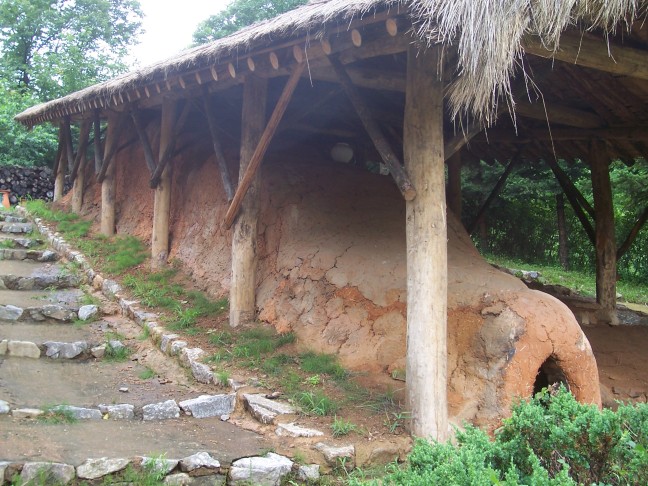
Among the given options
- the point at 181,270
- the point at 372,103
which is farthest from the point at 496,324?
the point at 181,270

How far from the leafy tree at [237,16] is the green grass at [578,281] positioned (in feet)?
32.6

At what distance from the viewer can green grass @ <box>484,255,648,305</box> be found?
41.0ft

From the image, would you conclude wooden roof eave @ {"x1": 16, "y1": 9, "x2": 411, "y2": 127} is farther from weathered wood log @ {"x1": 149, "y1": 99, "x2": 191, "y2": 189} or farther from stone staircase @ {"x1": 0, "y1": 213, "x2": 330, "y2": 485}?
stone staircase @ {"x1": 0, "y1": 213, "x2": 330, "y2": 485}

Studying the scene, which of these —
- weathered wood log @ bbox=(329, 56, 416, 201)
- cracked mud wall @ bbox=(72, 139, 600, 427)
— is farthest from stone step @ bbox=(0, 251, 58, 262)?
weathered wood log @ bbox=(329, 56, 416, 201)

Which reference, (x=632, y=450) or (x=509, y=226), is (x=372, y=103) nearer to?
(x=632, y=450)

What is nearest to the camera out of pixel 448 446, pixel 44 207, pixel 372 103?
pixel 448 446

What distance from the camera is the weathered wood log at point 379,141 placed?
4.39 metres

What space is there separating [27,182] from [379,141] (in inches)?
576

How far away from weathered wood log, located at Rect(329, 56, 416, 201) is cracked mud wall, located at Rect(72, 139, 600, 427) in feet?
4.27

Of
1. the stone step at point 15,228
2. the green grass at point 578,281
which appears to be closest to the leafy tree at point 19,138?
the stone step at point 15,228

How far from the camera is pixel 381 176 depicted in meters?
7.93

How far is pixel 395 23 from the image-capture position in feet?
12.3

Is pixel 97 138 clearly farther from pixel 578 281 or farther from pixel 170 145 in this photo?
pixel 578 281

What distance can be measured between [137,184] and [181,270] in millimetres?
2770
